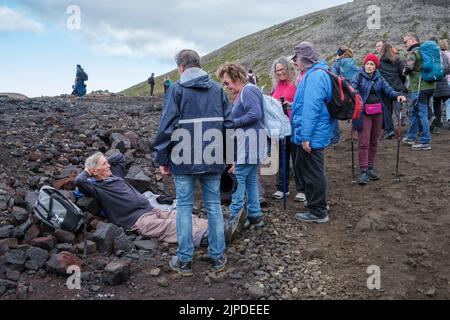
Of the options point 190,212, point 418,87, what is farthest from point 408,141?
point 190,212

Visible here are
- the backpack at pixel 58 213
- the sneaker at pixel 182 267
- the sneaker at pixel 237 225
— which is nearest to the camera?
the sneaker at pixel 182 267

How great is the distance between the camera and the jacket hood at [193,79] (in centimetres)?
513

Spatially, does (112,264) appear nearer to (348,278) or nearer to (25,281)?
(25,281)

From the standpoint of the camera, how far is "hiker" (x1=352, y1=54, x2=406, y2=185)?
339 inches

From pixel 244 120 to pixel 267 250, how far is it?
1.88 metres

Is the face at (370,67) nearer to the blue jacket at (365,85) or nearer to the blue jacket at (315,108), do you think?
the blue jacket at (365,85)

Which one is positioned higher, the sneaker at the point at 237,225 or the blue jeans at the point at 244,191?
the blue jeans at the point at 244,191

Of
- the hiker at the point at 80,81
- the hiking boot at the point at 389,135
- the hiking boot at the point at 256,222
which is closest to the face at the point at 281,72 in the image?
the hiking boot at the point at 256,222

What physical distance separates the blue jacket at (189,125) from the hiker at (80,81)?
23093 mm

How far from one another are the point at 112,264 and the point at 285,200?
3611mm

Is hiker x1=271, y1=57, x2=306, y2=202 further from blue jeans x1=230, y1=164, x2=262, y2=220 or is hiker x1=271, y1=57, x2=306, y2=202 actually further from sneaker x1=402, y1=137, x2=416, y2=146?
sneaker x1=402, y1=137, x2=416, y2=146

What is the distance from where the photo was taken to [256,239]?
21.8ft

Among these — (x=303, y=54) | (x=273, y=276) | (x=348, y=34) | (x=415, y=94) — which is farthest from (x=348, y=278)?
(x=348, y=34)

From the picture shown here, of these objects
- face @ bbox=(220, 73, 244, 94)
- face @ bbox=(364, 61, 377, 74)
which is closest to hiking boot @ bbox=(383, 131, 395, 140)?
face @ bbox=(364, 61, 377, 74)
